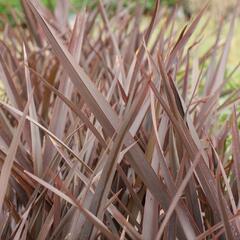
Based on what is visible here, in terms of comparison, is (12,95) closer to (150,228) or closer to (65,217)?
(65,217)

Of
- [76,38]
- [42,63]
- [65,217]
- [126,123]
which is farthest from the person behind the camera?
[42,63]

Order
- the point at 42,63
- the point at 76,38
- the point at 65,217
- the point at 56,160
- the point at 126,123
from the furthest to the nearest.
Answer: the point at 42,63
the point at 76,38
the point at 56,160
the point at 65,217
the point at 126,123

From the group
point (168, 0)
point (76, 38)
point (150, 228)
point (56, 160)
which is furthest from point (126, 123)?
point (168, 0)

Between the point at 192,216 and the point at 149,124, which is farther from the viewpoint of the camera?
the point at 149,124

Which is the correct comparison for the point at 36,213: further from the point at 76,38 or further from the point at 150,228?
the point at 76,38

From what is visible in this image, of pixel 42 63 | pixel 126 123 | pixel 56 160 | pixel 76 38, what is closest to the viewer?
pixel 126 123

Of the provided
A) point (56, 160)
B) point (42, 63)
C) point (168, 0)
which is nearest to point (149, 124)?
point (56, 160)

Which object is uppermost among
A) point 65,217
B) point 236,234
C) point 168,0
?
point 65,217

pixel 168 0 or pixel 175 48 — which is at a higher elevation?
pixel 175 48

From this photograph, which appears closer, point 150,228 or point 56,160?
point 150,228
